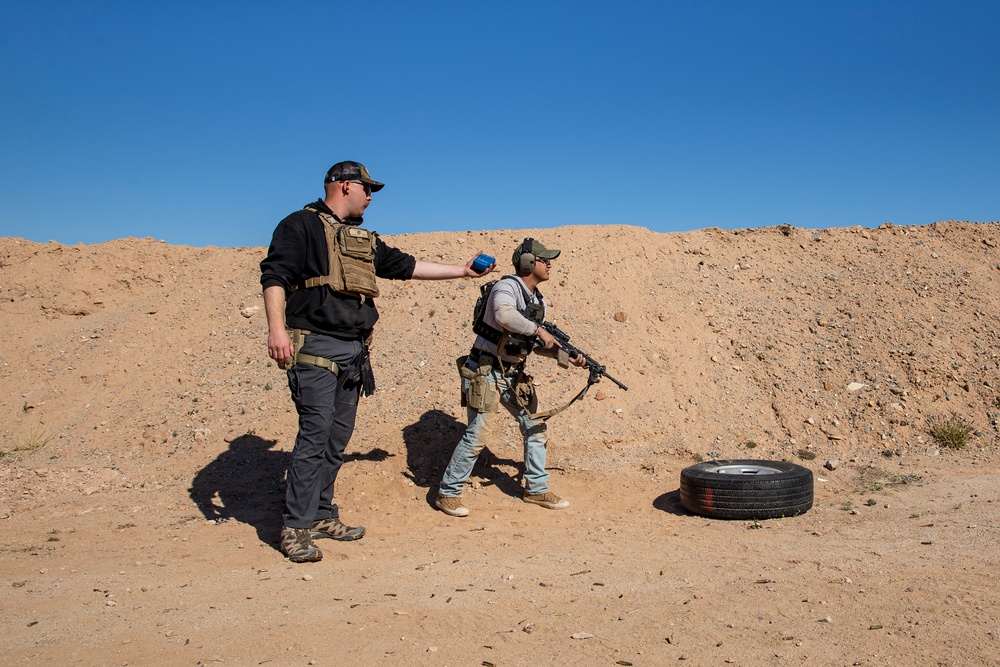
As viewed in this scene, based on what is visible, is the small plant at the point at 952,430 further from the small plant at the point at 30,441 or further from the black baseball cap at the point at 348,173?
the small plant at the point at 30,441

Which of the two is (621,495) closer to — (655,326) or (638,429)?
(638,429)

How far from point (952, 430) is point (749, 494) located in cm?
337

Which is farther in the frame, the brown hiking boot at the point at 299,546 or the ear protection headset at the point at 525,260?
the ear protection headset at the point at 525,260

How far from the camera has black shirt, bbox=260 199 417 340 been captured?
509cm

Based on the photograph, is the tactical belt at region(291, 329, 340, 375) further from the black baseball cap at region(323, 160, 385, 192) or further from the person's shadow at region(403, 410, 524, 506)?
the person's shadow at region(403, 410, 524, 506)

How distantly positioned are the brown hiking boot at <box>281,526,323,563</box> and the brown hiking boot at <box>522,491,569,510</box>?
7.38 feet

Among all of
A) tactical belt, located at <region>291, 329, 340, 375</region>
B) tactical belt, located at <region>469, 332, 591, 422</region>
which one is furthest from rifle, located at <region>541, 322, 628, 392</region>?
tactical belt, located at <region>291, 329, 340, 375</region>

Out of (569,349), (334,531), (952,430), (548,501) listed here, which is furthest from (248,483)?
(952,430)

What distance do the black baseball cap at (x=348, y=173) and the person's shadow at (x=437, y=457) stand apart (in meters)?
3.07

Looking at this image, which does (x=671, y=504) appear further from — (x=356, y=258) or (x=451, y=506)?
(x=356, y=258)

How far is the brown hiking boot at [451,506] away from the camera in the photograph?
21.7 ft

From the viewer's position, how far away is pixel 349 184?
18.0ft

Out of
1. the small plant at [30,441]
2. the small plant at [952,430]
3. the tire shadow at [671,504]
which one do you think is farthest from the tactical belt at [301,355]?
the small plant at [952,430]

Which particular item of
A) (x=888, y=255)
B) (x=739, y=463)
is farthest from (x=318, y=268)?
(x=888, y=255)
